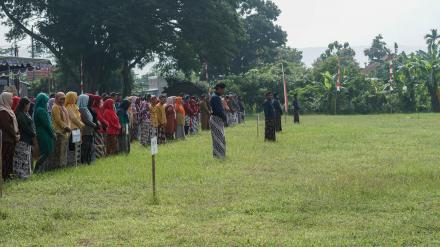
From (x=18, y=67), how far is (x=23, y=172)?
12065mm

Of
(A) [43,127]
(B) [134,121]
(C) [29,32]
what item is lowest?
(B) [134,121]

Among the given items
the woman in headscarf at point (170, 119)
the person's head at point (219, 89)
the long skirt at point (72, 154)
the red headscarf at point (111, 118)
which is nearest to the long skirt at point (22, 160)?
the long skirt at point (72, 154)

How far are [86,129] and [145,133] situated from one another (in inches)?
187

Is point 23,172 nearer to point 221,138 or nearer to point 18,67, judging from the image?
point 221,138

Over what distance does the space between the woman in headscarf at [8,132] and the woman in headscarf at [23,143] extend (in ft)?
0.60

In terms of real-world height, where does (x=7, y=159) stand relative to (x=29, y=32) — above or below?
below

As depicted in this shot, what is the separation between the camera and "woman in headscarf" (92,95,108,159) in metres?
14.8

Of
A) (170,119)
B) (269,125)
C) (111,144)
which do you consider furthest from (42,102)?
(269,125)

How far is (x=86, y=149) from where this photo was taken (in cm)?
1412

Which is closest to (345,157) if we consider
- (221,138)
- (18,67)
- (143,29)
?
(221,138)

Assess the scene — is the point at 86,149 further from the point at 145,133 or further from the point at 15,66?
the point at 15,66

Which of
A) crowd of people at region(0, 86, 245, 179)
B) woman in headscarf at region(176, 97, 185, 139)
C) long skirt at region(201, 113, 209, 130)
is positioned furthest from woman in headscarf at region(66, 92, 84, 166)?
long skirt at region(201, 113, 209, 130)

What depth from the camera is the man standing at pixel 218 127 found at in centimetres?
1491

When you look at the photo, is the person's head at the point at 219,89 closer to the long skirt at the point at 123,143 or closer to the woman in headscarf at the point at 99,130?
the long skirt at the point at 123,143
